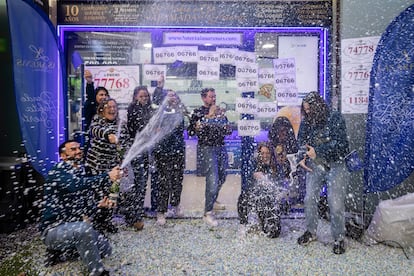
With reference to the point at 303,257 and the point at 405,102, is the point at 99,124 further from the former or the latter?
the point at 405,102

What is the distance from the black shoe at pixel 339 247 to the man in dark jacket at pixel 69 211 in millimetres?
2356

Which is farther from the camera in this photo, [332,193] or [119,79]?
[119,79]

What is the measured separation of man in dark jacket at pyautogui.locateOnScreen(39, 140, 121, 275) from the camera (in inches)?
136

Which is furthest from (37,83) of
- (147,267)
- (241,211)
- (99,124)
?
(241,211)

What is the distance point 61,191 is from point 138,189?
165 centimetres

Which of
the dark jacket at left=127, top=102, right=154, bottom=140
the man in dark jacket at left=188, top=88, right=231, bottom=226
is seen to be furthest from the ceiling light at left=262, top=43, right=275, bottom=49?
the dark jacket at left=127, top=102, right=154, bottom=140

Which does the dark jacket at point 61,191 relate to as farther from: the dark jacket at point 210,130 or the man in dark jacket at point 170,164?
the dark jacket at point 210,130

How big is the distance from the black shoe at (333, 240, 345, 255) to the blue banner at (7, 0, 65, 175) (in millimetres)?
3577

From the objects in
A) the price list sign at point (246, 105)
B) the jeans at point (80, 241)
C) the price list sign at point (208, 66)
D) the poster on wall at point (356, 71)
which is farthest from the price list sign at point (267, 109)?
the jeans at point (80, 241)

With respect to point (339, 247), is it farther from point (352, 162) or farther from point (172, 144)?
point (172, 144)

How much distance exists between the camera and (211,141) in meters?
5.20

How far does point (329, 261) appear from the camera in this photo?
393cm


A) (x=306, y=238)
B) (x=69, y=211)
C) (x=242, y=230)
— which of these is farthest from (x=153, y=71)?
(x=306, y=238)

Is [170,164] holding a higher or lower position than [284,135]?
lower
